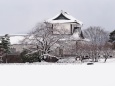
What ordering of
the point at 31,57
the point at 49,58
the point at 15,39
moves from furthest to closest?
1. the point at 15,39
2. the point at 49,58
3. the point at 31,57

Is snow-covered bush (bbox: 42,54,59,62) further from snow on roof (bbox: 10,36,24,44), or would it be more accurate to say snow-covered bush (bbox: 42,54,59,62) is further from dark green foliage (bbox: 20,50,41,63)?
snow on roof (bbox: 10,36,24,44)

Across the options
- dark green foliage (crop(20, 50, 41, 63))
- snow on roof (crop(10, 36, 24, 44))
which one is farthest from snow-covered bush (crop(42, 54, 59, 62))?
snow on roof (crop(10, 36, 24, 44))

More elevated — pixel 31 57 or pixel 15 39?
pixel 15 39

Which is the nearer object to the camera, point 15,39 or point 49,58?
point 49,58

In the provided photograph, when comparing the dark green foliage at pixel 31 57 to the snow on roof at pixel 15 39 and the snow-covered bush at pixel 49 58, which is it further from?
the snow on roof at pixel 15 39

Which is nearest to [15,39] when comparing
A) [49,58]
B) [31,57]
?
[49,58]

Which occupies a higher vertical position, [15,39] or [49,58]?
[15,39]

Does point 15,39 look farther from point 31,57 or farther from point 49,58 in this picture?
point 31,57

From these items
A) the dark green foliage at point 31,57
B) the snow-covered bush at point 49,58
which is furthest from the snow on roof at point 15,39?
the dark green foliage at point 31,57

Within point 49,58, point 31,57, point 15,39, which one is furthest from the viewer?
point 15,39

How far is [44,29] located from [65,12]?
25824mm

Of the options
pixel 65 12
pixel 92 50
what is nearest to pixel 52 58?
pixel 92 50

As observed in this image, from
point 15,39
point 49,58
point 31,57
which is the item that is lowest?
point 49,58
